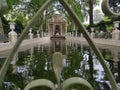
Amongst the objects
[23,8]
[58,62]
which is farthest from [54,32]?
[58,62]

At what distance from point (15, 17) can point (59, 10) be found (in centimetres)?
869

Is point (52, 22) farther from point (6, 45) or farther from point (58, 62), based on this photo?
point (58, 62)

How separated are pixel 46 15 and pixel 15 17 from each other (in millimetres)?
8127

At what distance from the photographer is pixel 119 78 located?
6.81 m

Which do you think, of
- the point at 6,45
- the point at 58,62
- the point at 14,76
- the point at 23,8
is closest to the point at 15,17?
the point at 23,8

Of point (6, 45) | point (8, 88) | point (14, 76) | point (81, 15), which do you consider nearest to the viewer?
point (8, 88)

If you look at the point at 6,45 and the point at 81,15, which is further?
the point at 81,15

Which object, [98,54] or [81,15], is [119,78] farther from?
[81,15]

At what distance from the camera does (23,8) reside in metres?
42.7

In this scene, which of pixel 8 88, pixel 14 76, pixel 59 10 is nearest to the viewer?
pixel 8 88

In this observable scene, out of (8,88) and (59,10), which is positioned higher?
(59,10)

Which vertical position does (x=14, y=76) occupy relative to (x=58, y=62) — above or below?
below

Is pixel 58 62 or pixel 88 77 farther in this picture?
pixel 88 77

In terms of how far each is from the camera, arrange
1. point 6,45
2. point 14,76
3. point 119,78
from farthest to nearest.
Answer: point 6,45 → point 14,76 → point 119,78
